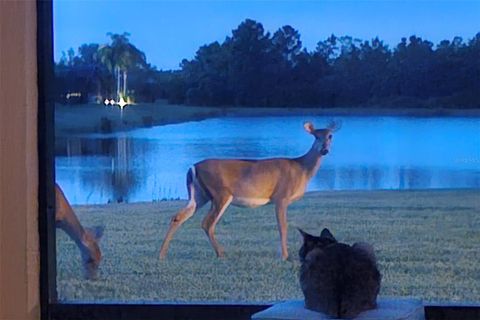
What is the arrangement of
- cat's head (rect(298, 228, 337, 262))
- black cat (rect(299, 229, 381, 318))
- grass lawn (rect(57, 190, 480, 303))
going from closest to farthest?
black cat (rect(299, 229, 381, 318)) < cat's head (rect(298, 228, 337, 262)) < grass lawn (rect(57, 190, 480, 303))

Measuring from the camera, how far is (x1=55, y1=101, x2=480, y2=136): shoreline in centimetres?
262

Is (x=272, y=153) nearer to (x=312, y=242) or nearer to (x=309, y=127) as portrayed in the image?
(x=309, y=127)

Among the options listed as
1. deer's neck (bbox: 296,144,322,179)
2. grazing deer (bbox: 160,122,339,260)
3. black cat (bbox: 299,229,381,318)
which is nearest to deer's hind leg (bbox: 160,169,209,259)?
grazing deer (bbox: 160,122,339,260)

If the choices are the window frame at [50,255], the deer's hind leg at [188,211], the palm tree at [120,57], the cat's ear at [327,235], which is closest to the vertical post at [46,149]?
the window frame at [50,255]

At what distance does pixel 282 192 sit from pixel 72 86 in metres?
0.56

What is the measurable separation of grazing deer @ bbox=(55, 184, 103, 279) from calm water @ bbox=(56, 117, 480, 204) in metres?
0.04

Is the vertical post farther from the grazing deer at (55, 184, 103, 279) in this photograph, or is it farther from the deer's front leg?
the deer's front leg

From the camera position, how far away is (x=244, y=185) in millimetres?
2676

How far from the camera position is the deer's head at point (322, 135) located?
2.59 metres

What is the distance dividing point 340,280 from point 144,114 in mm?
688

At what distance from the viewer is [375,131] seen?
8.50 feet

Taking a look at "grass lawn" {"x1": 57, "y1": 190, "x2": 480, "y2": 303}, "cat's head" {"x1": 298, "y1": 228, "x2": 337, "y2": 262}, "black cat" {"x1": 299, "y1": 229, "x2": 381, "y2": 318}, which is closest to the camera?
"black cat" {"x1": 299, "y1": 229, "x2": 381, "y2": 318}

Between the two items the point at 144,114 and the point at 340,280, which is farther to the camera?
the point at 144,114

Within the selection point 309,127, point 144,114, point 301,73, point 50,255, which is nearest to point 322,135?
point 309,127
